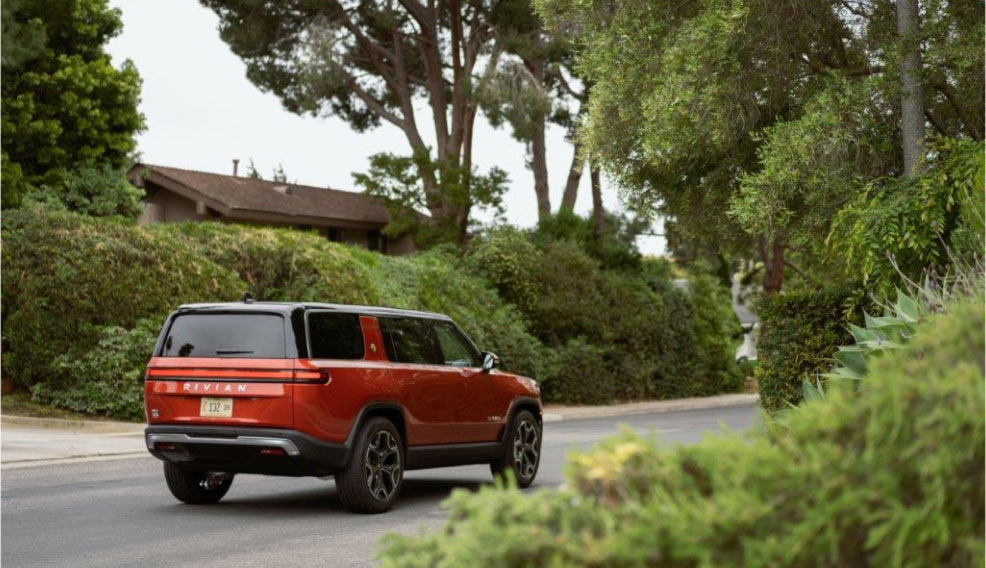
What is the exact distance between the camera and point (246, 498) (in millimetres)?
12523

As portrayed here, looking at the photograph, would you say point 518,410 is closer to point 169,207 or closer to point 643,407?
point 643,407

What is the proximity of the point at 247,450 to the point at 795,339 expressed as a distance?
6.93 meters

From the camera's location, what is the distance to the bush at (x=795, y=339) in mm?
14164

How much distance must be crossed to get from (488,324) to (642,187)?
1311 cm

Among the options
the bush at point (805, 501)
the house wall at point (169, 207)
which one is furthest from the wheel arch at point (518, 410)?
the house wall at point (169, 207)

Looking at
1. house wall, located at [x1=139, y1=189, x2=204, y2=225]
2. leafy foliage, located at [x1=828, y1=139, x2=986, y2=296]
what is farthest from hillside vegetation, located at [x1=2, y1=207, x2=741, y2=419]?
leafy foliage, located at [x1=828, y1=139, x2=986, y2=296]

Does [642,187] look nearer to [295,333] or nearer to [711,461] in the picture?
[295,333]

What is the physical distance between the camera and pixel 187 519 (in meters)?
10.8

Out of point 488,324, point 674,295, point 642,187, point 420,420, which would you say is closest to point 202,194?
point 488,324

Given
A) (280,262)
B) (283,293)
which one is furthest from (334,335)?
(280,262)

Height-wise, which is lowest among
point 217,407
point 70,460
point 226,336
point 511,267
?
point 70,460

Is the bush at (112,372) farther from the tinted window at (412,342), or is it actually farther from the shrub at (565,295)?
the shrub at (565,295)

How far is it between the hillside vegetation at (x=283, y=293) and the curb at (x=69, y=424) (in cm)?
62

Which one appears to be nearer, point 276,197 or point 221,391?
point 221,391
